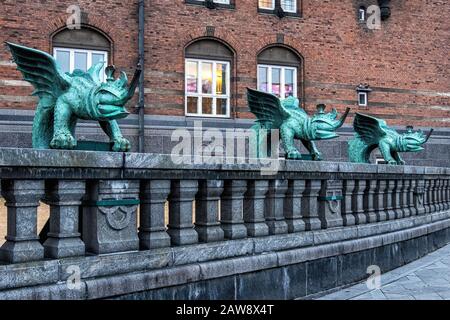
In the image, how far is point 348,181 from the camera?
7309 mm

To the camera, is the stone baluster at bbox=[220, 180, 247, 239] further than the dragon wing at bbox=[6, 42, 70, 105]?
Yes

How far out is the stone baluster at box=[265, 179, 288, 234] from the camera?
5.94m

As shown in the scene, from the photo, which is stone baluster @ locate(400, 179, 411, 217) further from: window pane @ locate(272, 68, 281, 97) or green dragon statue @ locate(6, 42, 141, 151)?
window pane @ locate(272, 68, 281, 97)

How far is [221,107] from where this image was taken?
21.6 m

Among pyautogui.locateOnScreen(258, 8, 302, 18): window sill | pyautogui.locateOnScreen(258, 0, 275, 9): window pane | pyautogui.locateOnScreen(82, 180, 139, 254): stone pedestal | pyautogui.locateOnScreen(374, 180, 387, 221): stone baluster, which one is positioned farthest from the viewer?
pyautogui.locateOnScreen(258, 0, 275, 9): window pane

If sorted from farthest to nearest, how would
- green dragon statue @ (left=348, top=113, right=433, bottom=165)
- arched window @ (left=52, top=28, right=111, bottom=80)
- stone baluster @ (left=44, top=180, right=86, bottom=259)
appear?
1. arched window @ (left=52, top=28, right=111, bottom=80)
2. green dragon statue @ (left=348, top=113, right=433, bottom=165)
3. stone baluster @ (left=44, top=180, right=86, bottom=259)

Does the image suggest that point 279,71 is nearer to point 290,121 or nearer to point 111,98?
point 290,121

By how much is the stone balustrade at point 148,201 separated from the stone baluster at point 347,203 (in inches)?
1.5

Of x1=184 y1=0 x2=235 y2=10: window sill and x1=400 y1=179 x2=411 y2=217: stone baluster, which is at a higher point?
x1=184 y1=0 x2=235 y2=10: window sill

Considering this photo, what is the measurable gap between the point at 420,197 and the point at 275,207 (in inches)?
188

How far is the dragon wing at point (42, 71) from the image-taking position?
194 inches

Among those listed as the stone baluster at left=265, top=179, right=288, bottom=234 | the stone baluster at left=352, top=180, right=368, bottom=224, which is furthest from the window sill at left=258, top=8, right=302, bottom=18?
the stone baluster at left=265, top=179, right=288, bottom=234

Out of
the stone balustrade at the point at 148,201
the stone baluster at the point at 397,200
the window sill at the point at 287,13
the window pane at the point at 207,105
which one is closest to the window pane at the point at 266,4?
the window sill at the point at 287,13
